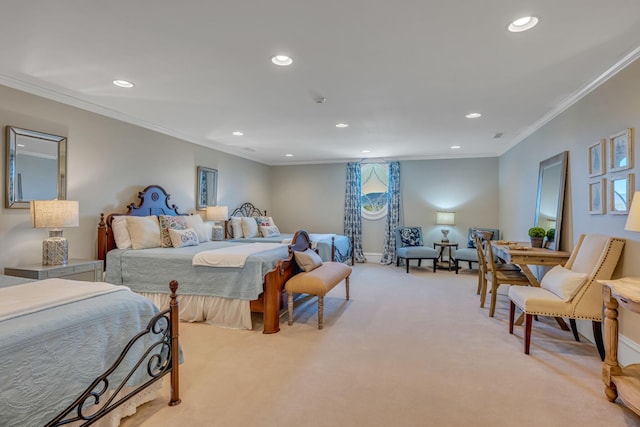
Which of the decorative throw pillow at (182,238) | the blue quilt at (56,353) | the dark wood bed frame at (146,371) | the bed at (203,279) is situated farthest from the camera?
the decorative throw pillow at (182,238)

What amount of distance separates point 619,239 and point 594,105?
4.42 ft

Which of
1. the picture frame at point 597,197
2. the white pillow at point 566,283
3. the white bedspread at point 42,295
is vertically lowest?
the white pillow at point 566,283

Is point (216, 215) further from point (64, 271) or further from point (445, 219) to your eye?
point (445, 219)

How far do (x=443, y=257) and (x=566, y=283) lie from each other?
4.63m

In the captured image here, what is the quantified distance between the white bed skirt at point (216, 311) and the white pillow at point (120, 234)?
0.70 metres

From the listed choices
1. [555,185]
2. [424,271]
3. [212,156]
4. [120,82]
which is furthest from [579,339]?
[212,156]

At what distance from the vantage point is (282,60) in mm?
2680

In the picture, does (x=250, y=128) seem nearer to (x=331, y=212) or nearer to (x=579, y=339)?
(x=331, y=212)

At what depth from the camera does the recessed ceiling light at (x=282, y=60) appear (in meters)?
2.62

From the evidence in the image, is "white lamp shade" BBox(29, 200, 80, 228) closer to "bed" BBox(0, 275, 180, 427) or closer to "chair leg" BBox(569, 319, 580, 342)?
"bed" BBox(0, 275, 180, 427)

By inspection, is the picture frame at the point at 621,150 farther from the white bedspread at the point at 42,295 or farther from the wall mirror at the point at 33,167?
the wall mirror at the point at 33,167

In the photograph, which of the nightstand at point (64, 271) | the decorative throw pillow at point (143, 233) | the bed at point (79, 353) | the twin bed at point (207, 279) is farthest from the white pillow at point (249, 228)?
the bed at point (79, 353)

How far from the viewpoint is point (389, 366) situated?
8.59 feet

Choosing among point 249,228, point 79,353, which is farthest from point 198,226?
point 79,353
